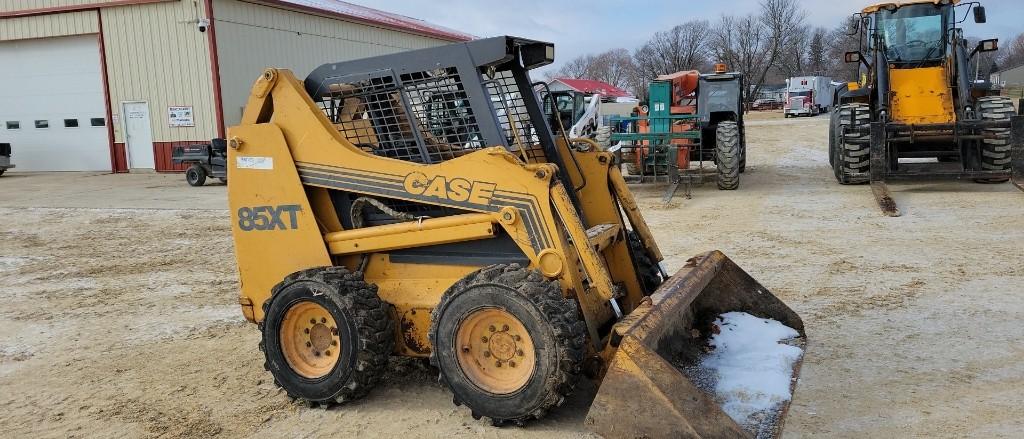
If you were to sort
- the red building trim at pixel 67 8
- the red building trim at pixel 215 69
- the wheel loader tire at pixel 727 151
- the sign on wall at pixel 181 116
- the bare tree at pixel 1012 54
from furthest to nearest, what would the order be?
the bare tree at pixel 1012 54
the sign on wall at pixel 181 116
the red building trim at pixel 67 8
the red building trim at pixel 215 69
the wheel loader tire at pixel 727 151

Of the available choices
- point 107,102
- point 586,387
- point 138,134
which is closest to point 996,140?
point 586,387

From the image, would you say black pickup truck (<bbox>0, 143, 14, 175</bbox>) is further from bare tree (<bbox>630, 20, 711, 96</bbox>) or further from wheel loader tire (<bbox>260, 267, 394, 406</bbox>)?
bare tree (<bbox>630, 20, 711, 96</bbox>)

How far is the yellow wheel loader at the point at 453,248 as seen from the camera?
3.93 metres

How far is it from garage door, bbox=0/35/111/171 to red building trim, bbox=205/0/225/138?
13.2 feet

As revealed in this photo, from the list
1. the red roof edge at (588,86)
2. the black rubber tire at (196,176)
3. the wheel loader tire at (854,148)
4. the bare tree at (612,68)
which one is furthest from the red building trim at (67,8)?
the bare tree at (612,68)

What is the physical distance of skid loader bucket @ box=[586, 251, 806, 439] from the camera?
3.29 metres

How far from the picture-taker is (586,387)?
4.55 metres

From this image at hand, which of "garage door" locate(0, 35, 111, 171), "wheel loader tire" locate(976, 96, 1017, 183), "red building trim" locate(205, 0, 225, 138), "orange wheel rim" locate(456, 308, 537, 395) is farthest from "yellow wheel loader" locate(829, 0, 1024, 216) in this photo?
"garage door" locate(0, 35, 111, 171)

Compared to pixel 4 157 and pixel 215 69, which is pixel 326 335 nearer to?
pixel 215 69

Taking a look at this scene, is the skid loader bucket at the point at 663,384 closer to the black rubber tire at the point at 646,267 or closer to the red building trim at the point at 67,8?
the black rubber tire at the point at 646,267

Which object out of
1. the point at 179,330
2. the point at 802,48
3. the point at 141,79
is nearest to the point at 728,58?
the point at 802,48

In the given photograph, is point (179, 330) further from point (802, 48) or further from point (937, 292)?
point (802, 48)

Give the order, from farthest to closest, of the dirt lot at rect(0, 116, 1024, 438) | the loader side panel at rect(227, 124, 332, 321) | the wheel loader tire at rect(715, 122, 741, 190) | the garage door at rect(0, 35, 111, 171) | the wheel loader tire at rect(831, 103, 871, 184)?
the garage door at rect(0, 35, 111, 171) < the wheel loader tire at rect(715, 122, 741, 190) < the wheel loader tire at rect(831, 103, 871, 184) < the loader side panel at rect(227, 124, 332, 321) < the dirt lot at rect(0, 116, 1024, 438)

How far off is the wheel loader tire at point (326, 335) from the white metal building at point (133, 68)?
58.1 ft
